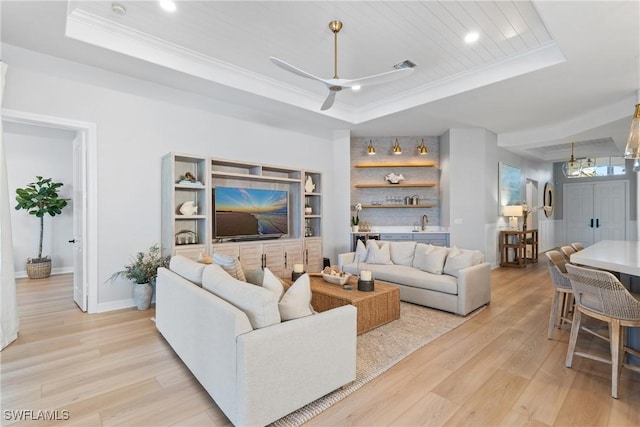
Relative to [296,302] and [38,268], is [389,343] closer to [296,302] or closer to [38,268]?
[296,302]

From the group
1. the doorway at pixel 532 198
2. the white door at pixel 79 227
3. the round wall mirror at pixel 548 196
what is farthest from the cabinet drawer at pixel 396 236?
the round wall mirror at pixel 548 196

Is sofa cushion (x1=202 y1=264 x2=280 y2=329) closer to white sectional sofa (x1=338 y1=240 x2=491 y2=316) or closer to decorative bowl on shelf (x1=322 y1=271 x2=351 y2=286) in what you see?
decorative bowl on shelf (x1=322 y1=271 x2=351 y2=286)

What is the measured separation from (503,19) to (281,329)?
364 centimetres

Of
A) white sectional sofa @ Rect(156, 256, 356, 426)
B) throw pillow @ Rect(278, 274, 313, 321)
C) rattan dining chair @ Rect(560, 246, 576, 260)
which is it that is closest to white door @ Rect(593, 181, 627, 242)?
rattan dining chair @ Rect(560, 246, 576, 260)

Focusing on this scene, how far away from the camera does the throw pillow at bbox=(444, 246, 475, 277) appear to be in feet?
12.9

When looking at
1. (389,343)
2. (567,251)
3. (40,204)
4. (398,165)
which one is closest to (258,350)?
(389,343)

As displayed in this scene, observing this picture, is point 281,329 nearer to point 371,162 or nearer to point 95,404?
point 95,404

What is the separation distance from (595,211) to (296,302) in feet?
37.6

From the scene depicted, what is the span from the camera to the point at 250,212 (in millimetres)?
5125

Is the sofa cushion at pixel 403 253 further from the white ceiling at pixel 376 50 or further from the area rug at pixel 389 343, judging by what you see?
the white ceiling at pixel 376 50

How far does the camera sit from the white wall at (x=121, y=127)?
350 cm

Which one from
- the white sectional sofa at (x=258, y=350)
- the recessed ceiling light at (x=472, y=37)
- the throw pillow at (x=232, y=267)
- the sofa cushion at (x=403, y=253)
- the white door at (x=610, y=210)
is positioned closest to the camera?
the white sectional sofa at (x=258, y=350)

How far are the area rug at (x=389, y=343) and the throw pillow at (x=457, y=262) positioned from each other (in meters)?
0.54

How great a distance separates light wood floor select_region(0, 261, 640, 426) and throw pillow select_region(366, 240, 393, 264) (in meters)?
1.62
